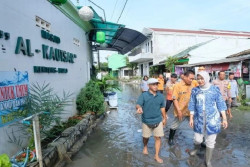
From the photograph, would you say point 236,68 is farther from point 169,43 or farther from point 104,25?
point 169,43

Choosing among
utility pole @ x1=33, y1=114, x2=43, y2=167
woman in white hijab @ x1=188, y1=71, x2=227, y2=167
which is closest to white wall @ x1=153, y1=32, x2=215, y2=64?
woman in white hijab @ x1=188, y1=71, x2=227, y2=167

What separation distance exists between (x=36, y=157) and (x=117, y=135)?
9.87 ft

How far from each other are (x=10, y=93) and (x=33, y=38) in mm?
1594

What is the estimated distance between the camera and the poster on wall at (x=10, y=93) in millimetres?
3473

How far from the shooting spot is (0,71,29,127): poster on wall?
3473mm

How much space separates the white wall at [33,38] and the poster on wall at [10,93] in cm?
13

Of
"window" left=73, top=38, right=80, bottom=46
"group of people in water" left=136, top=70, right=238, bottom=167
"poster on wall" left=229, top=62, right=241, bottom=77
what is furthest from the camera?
"poster on wall" left=229, top=62, right=241, bottom=77

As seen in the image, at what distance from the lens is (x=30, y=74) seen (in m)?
4.45

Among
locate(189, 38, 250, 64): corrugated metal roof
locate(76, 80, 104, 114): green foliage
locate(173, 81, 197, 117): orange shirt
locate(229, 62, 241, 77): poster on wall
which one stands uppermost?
locate(189, 38, 250, 64): corrugated metal roof

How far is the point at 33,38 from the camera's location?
4.65 meters

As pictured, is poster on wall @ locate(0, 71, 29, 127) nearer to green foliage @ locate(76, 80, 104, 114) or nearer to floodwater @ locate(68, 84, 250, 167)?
floodwater @ locate(68, 84, 250, 167)

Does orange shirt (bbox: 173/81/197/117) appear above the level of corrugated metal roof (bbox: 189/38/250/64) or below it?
below

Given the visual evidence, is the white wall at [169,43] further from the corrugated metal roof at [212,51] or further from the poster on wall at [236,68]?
the poster on wall at [236,68]

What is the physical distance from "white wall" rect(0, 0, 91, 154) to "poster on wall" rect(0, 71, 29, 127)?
13cm
